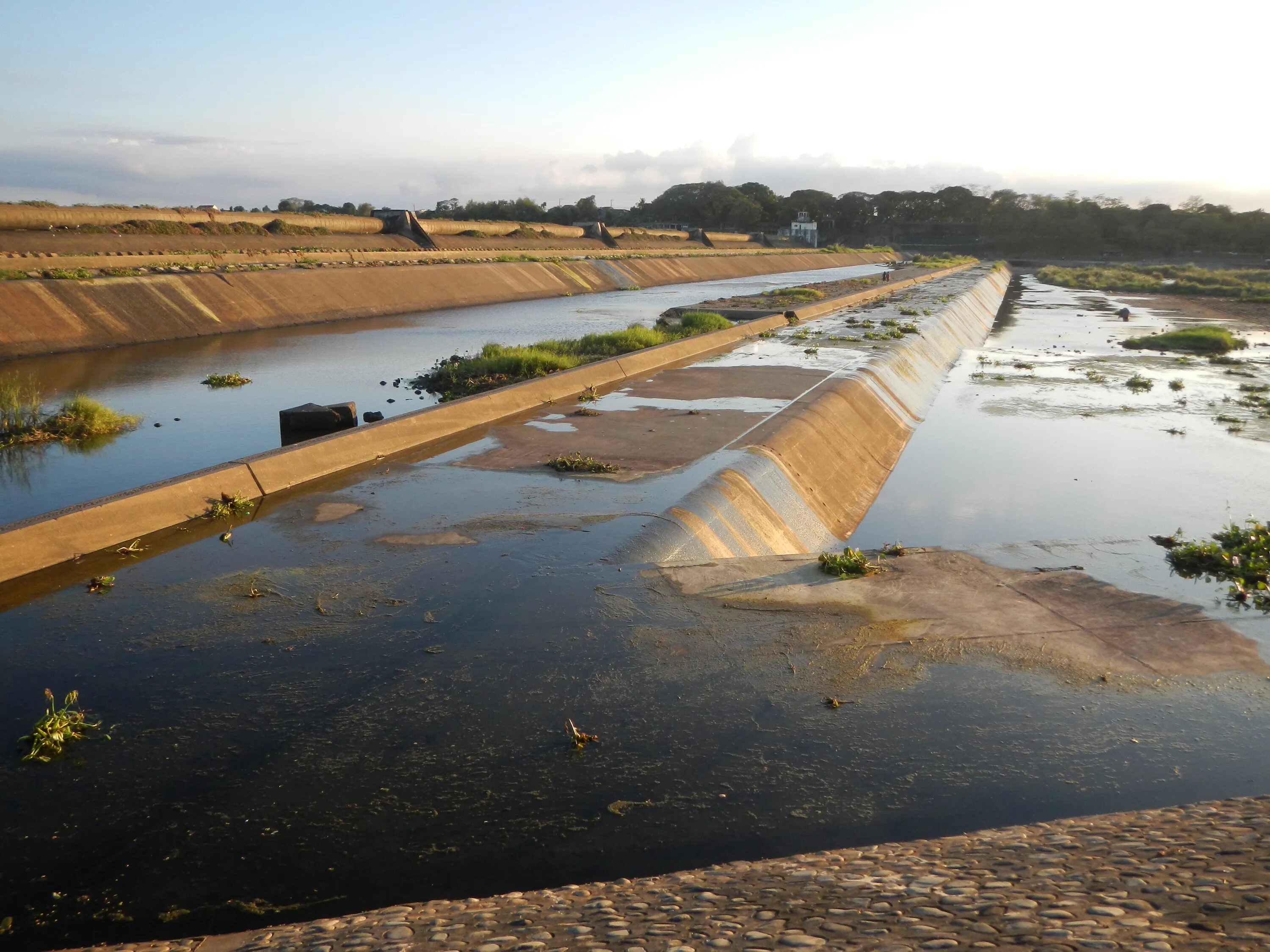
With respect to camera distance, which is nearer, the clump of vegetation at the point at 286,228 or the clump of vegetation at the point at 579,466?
the clump of vegetation at the point at 579,466

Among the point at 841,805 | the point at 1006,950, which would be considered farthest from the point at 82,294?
the point at 1006,950

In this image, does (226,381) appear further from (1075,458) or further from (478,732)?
(1075,458)

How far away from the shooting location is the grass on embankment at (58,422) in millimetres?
11023

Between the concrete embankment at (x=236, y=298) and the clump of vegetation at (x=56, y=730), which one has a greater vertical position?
the concrete embankment at (x=236, y=298)

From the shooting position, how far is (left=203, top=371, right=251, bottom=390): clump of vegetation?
583 inches

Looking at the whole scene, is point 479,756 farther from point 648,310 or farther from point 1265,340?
point 1265,340

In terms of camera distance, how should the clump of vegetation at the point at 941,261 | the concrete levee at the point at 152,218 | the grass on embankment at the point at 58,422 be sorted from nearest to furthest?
the grass on embankment at the point at 58,422
the concrete levee at the point at 152,218
the clump of vegetation at the point at 941,261

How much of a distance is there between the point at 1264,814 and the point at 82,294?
69.6 feet

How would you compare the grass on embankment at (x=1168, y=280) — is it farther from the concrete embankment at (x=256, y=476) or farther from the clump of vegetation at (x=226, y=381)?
the clump of vegetation at (x=226, y=381)

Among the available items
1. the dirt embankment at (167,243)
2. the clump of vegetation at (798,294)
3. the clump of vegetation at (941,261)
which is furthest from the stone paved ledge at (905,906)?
the clump of vegetation at (941,261)

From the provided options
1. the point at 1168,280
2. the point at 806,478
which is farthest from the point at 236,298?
the point at 1168,280

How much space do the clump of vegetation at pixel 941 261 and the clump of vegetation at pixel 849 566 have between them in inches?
2420

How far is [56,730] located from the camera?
4.41 meters

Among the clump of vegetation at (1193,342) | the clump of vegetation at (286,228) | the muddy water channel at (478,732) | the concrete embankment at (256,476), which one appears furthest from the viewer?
the clump of vegetation at (286,228)
